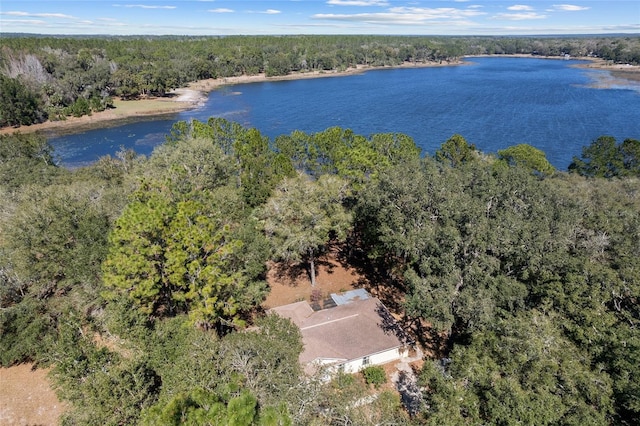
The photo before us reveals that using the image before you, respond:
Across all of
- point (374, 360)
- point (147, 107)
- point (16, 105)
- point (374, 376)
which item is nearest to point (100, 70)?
point (147, 107)

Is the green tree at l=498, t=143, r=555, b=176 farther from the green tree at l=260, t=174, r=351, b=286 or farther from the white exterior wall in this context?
the white exterior wall

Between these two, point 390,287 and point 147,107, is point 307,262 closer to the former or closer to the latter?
point 390,287

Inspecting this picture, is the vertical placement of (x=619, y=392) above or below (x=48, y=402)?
above

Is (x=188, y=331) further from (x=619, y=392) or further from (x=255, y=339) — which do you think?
(x=619, y=392)

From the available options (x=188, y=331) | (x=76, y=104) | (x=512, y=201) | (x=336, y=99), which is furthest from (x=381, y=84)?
(x=188, y=331)

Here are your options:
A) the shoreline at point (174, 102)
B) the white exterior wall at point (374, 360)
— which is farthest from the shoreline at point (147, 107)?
the white exterior wall at point (374, 360)

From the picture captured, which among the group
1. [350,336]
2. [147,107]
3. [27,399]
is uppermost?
[147,107]
